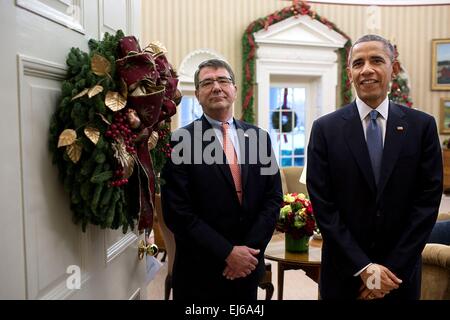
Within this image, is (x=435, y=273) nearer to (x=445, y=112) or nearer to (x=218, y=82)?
(x=218, y=82)

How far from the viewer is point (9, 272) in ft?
2.73

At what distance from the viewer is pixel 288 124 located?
279 inches

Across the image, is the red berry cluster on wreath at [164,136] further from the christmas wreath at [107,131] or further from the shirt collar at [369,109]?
the shirt collar at [369,109]

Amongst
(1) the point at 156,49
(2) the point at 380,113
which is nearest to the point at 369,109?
(2) the point at 380,113

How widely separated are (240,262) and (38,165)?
105 centimetres

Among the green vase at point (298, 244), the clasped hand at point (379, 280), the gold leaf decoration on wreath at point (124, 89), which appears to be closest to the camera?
the gold leaf decoration on wreath at point (124, 89)

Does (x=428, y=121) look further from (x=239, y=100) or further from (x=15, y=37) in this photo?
Result: (x=239, y=100)

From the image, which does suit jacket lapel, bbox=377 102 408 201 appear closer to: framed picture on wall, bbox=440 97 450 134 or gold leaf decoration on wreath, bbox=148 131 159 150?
gold leaf decoration on wreath, bbox=148 131 159 150

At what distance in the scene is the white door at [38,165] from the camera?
82 centimetres

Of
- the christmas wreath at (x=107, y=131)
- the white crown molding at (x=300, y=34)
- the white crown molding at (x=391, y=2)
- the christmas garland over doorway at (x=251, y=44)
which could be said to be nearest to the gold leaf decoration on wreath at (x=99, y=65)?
the christmas wreath at (x=107, y=131)

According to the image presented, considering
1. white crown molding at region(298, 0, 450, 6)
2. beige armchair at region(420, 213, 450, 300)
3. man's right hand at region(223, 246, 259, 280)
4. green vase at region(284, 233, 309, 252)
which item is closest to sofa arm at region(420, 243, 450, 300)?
beige armchair at region(420, 213, 450, 300)

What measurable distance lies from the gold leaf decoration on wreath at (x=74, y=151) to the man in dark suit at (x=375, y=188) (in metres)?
0.97
